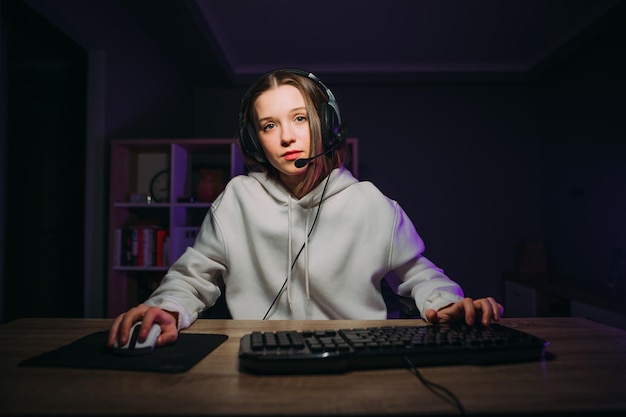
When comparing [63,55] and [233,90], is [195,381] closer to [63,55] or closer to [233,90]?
[63,55]

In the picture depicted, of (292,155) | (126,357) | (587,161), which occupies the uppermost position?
(587,161)

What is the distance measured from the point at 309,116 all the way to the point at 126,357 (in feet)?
2.70

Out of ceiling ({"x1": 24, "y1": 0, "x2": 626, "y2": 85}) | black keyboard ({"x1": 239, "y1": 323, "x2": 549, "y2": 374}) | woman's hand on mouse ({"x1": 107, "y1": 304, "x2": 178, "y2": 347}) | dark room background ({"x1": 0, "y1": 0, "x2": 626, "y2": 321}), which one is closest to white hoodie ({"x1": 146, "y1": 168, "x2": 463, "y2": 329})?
woman's hand on mouse ({"x1": 107, "y1": 304, "x2": 178, "y2": 347})

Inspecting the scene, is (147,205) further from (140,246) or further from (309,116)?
(309,116)

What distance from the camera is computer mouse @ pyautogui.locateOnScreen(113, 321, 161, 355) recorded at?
0.65 m

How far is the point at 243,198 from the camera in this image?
1316mm

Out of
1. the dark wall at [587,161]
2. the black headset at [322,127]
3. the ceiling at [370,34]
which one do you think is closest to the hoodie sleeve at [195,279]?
the black headset at [322,127]

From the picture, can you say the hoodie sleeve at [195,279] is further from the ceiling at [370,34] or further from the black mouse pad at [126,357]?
the ceiling at [370,34]

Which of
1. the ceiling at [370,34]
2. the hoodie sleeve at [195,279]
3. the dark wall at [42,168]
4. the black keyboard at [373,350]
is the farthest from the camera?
the ceiling at [370,34]

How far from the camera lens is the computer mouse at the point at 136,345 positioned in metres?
0.65

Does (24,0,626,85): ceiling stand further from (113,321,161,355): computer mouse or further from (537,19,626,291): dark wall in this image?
(113,321,161,355): computer mouse

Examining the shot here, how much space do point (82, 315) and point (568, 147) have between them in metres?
4.33

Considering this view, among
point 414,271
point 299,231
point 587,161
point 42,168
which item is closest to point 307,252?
point 299,231

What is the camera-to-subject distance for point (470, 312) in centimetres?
82
